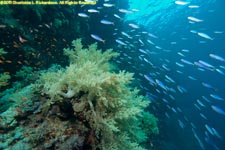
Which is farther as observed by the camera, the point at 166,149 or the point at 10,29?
the point at 166,149

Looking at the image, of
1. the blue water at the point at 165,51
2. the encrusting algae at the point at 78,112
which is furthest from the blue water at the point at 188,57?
the encrusting algae at the point at 78,112

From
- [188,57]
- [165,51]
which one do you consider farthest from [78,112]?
[188,57]

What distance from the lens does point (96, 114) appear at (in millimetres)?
3658

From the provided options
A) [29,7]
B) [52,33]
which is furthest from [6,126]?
[52,33]

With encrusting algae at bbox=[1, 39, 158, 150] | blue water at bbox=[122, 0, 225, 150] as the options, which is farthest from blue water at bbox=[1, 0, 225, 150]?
encrusting algae at bbox=[1, 39, 158, 150]

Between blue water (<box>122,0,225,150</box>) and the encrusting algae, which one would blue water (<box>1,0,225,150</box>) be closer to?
blue water (<box>122,0,225,150</box>)

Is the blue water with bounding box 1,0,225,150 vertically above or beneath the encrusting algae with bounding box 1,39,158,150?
beneath

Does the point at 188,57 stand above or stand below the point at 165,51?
below

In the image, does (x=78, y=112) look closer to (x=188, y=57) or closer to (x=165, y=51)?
(x=165, y=51)

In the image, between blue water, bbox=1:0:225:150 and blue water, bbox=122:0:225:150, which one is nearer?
Answer: blue water, bbox=1:0:225:150

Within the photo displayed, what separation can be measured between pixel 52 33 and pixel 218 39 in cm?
4287

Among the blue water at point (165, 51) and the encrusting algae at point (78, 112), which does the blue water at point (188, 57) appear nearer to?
the blue water at point (165, 51)

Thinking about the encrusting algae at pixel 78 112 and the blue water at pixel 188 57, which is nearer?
the encrusting algae at pixel 78 112

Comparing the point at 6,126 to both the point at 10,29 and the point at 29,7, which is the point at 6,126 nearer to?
the point at 10,29
